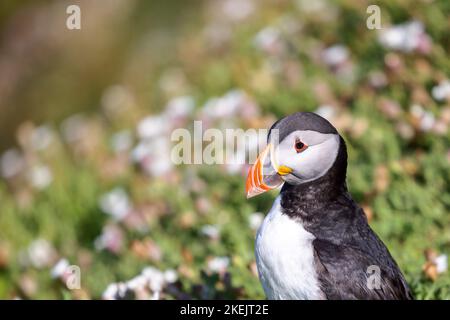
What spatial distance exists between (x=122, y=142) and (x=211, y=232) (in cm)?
206

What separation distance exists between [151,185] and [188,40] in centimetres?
282

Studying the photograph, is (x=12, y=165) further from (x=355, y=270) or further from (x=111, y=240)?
(x=355, y=270)

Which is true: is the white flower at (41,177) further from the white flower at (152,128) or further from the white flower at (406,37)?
the white flower at (406,37)

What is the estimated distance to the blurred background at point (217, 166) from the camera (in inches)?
170

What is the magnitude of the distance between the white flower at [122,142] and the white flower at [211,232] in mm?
1788

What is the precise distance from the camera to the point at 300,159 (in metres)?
3.12

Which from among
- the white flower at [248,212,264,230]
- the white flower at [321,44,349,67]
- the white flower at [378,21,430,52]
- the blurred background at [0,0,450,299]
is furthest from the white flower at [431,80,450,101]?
the white flower at [248,212,264,230]

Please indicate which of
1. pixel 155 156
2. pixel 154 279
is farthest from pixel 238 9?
pixel 154 279

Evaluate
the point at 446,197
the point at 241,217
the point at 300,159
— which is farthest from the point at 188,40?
the point at 300,159

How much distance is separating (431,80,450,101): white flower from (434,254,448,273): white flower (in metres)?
1.35

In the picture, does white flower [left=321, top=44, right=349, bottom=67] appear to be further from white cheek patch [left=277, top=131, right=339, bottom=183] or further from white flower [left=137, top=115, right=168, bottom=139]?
white cheek patch [left=277, top=131, right=339, bottom=183]

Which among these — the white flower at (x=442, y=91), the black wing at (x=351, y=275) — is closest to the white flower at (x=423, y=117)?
the white flower at (x=442, y=91)

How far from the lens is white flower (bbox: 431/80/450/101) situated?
15.7 ft
